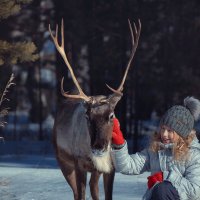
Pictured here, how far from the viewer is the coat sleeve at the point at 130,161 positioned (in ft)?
19.2

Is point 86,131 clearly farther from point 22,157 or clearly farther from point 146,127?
point 146,127

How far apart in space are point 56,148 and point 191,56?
405 inches

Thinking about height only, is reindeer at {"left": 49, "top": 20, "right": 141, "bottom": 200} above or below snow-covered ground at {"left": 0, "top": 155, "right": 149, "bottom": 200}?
above

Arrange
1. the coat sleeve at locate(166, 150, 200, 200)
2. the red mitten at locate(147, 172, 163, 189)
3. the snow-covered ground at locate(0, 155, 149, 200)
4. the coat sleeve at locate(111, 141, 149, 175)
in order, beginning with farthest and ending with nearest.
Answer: the snow-covered ground at locate(0, 155, 149, 200) < the coat sleeve at locate(111, 141, 149, 175) < the red mitten at locate(147, 172, 163, 189) < the coat sleeve at locate(166, 150, 200, 200)

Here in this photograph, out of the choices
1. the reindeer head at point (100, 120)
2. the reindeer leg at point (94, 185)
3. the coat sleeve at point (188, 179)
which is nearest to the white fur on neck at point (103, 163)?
the reindeer head at point (100, 120)

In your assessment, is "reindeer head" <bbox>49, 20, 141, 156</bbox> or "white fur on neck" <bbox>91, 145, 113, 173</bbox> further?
"white fur on neck" <bbox>91, 145, 113, 173</bbox>

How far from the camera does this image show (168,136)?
5812 mm

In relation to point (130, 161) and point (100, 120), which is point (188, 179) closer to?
point (130, 161)

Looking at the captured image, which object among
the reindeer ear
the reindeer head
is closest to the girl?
the reindeer head

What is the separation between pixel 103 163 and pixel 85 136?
0.59 metres

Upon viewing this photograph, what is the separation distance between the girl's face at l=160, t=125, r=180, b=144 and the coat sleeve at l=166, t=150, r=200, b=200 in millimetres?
185

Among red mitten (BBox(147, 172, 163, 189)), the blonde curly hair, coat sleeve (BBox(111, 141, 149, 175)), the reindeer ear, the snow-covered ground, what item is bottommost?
the snow-covered ground

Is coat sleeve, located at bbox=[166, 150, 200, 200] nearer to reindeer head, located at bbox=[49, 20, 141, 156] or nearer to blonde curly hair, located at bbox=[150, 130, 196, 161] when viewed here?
blonde curly hair, located at bbox=[150, 130, 196, 161]

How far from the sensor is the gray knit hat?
581cm
